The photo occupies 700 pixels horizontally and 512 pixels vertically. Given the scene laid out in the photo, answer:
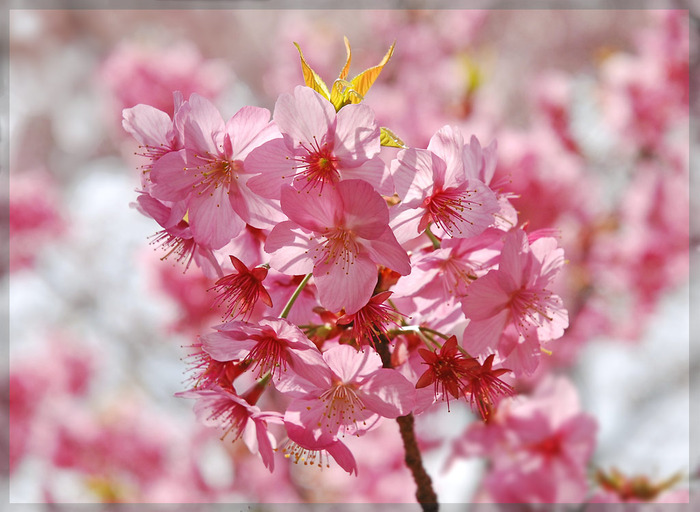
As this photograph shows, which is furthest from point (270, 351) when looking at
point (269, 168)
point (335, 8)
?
point (335, 8)

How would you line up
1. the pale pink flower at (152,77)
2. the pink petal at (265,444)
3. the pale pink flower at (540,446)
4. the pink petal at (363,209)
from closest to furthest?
the pink petal at (363,209) → the pink petal at (265,444) → the pale pink flower at (540,446) → the pale pink flower at (152,77)

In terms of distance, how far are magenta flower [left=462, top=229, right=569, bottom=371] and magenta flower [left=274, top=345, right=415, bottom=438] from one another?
118mm

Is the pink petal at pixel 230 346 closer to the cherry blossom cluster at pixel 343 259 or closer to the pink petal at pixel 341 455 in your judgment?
the cherry blossom cluster at pixel 343 259

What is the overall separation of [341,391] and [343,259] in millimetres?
166

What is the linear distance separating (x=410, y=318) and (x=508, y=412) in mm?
541

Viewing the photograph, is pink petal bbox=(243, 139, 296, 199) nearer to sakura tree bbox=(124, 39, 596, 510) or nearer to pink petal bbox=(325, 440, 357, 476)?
sakura tree bbox=(124, 39, 596, 510)

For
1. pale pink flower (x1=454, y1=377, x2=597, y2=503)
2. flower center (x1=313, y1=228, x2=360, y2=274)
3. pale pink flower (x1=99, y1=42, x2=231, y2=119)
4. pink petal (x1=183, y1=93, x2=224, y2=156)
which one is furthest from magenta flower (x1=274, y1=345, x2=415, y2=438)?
pale pink flower (x1=99, y1=42, x2=231, y2=119)

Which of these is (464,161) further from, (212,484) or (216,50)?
(216,50)

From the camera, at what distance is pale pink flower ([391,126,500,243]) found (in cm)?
67

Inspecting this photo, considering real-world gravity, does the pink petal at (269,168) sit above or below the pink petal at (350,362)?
above

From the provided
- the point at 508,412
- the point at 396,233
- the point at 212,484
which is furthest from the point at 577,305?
the point at 396,233

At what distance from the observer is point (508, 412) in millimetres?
1170

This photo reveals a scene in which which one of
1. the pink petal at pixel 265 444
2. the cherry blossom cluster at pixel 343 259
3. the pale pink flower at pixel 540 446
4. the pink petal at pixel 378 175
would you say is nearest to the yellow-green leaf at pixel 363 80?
the cherry blossom cluster at pixel 343 259

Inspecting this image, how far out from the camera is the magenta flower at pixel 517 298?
0.69m
